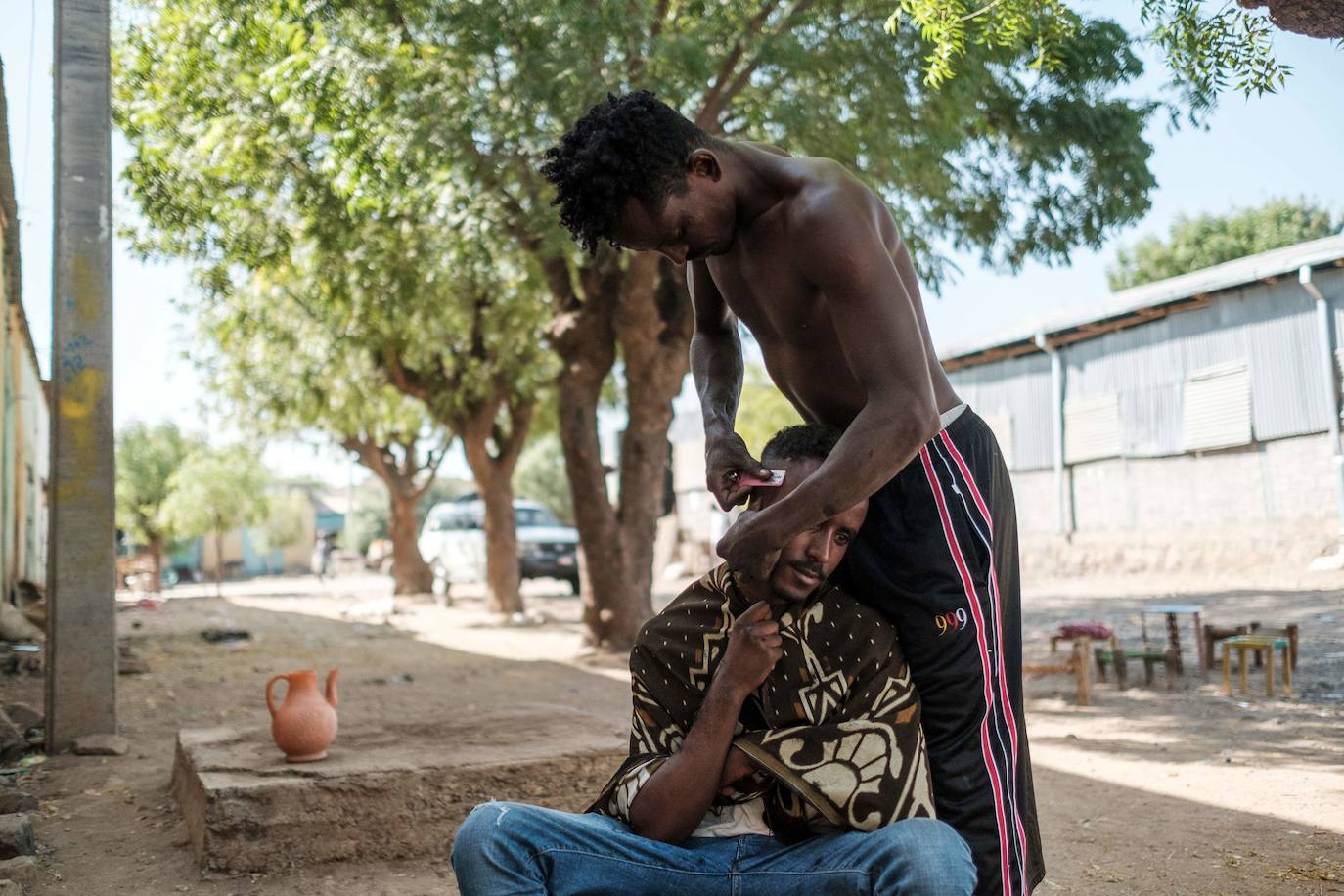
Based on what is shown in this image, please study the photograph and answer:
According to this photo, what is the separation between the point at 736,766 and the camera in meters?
2.06

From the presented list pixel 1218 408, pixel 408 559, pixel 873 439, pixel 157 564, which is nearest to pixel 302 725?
pixel 873 439

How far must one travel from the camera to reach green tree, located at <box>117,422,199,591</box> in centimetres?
3553

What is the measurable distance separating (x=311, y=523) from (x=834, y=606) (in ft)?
214

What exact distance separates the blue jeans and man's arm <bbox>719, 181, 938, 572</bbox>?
0.54 meters

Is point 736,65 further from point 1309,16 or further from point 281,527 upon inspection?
point 281,527

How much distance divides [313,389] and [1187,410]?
45.3 ft

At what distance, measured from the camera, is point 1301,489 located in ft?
49.3

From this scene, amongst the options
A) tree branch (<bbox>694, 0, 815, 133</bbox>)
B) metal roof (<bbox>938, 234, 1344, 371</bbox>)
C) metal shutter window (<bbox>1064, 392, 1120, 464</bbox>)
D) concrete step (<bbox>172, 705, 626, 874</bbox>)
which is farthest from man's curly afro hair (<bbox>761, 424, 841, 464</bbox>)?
metal shutter window (<bbox>1064, 392, 1120, 464</bbox>)

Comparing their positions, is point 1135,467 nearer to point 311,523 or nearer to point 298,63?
point 298,63

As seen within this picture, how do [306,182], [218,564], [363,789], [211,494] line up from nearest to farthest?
[363,789] → [306,182] → [218,564] → [211,494]

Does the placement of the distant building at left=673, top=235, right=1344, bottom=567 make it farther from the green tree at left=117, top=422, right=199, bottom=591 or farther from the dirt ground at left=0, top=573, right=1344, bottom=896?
the green tree at left=117, top=422, right=199, bottom=591

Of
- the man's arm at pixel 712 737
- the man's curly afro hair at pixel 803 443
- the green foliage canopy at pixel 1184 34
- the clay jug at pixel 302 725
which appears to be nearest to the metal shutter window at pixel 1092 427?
the green foliage canopy at pixel 1184 34

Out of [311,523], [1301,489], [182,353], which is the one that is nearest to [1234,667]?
[1301,489]

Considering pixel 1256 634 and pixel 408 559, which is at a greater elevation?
pixel 408 559
